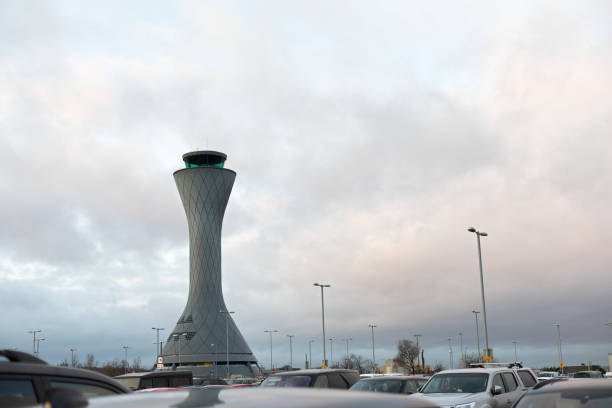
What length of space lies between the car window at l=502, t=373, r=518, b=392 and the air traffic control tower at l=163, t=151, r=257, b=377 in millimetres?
104386

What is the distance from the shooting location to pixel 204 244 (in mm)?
119938

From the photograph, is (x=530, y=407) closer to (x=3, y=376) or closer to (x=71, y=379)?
(x=71, y=379)

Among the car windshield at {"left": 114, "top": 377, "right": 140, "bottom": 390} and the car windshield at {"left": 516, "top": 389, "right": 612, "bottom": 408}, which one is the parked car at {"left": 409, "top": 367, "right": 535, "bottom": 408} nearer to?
the car windshield at {"left": 516, "top": 389, "right": 612, "bottom": 408}

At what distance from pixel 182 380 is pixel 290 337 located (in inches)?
3921

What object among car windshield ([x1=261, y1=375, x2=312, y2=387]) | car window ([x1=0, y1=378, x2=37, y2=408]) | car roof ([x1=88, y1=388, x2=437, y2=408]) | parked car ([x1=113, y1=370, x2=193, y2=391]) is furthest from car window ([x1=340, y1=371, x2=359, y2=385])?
car roof ([x1=88, y1=388, x2=437, y2=408])

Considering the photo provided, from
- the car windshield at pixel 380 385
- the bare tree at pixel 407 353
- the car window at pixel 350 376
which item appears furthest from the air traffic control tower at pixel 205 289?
the car windshield at pixel 380 385

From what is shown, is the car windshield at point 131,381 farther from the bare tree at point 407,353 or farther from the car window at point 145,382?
the bare tree at point 407,353

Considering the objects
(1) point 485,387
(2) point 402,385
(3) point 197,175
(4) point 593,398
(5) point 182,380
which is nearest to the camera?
(4) point 593,398

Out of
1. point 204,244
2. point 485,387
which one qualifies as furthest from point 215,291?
point 485,387

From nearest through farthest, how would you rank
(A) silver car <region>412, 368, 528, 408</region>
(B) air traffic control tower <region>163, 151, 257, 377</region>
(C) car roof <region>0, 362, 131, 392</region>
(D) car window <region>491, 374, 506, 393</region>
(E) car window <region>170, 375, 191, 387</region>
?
(C) car roof <region>0, 362, 131, 392</region> < (A) silver car <region>412, 368, 528, 408</region> < (D) car window <region>491, 374, 506, 393</region> < (E) car window <region>170, 375, 191, 387</region> < (B) air traffic control tower <region>163, 151, 257, 377</region>

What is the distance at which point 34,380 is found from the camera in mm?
4883

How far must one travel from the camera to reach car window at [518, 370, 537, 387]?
17.5 metres

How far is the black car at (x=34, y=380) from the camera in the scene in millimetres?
4699

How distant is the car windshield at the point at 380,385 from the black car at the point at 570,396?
9.03 metres
